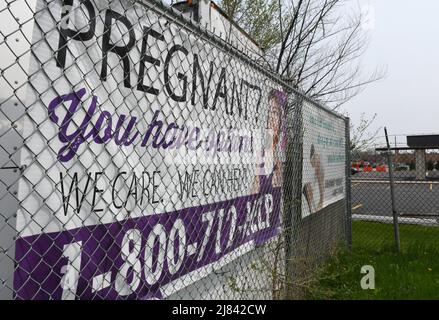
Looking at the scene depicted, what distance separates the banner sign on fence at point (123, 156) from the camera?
1.67m

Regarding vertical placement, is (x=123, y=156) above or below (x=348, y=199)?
above

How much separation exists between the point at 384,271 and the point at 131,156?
15.4 feet

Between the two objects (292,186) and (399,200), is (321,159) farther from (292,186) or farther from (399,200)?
(399,200)

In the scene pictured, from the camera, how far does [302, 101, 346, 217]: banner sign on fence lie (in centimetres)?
509

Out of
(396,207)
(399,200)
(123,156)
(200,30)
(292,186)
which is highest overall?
(200,30)

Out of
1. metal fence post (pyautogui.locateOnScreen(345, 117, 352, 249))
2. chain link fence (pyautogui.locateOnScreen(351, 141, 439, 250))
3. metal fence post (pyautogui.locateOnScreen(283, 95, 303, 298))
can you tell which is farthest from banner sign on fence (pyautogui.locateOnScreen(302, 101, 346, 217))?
chain link fence (pyautogui.locateOnScreen(351, 141, 439, 250))

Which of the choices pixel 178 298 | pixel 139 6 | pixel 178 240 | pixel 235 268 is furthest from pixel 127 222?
pixel 235 268

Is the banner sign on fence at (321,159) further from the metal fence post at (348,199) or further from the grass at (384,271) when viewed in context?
the grass at (384,271)

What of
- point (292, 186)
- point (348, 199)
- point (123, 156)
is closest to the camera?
point (123, 156)

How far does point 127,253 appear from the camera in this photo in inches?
83.2

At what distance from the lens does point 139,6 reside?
7.14 ft

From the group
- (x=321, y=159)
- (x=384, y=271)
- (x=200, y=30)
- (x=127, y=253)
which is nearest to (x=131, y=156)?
(x=127, y=253)
